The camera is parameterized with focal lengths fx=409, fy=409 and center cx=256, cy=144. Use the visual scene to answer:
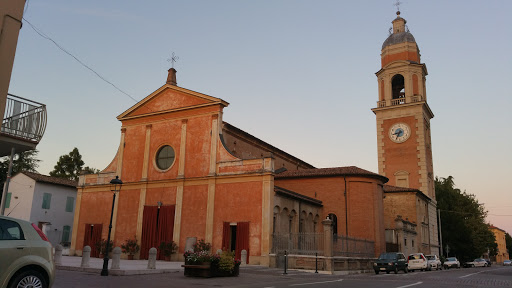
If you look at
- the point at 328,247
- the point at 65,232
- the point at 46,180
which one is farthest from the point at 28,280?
the point at 65,232

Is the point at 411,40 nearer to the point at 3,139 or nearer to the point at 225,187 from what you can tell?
the point at 225,187

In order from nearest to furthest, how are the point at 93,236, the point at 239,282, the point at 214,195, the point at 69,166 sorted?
the point at 239,282 < the point at 214,195 < the point at 93,236 < the point at 69,166

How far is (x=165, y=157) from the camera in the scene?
2922cm

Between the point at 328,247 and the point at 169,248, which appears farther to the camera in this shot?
the point at 169,248

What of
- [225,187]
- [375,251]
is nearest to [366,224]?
[375,251]

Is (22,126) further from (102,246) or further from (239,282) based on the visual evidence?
(102,246)

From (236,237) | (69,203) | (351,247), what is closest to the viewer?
(236,237)

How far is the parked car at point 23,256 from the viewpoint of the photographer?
21.5ft

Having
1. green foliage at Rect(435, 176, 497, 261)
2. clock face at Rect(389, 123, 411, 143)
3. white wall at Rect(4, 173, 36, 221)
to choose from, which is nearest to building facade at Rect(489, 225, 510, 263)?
green foliage at Rect(435, 176, 497, 261)

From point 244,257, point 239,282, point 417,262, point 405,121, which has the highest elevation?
point 405,121

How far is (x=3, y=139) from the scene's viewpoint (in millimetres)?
9219

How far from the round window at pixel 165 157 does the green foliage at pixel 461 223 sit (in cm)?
3898

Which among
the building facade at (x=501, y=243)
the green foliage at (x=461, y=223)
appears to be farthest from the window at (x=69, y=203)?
the building facade at (x=501, y=243)

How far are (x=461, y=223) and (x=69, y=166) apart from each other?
52774mm
